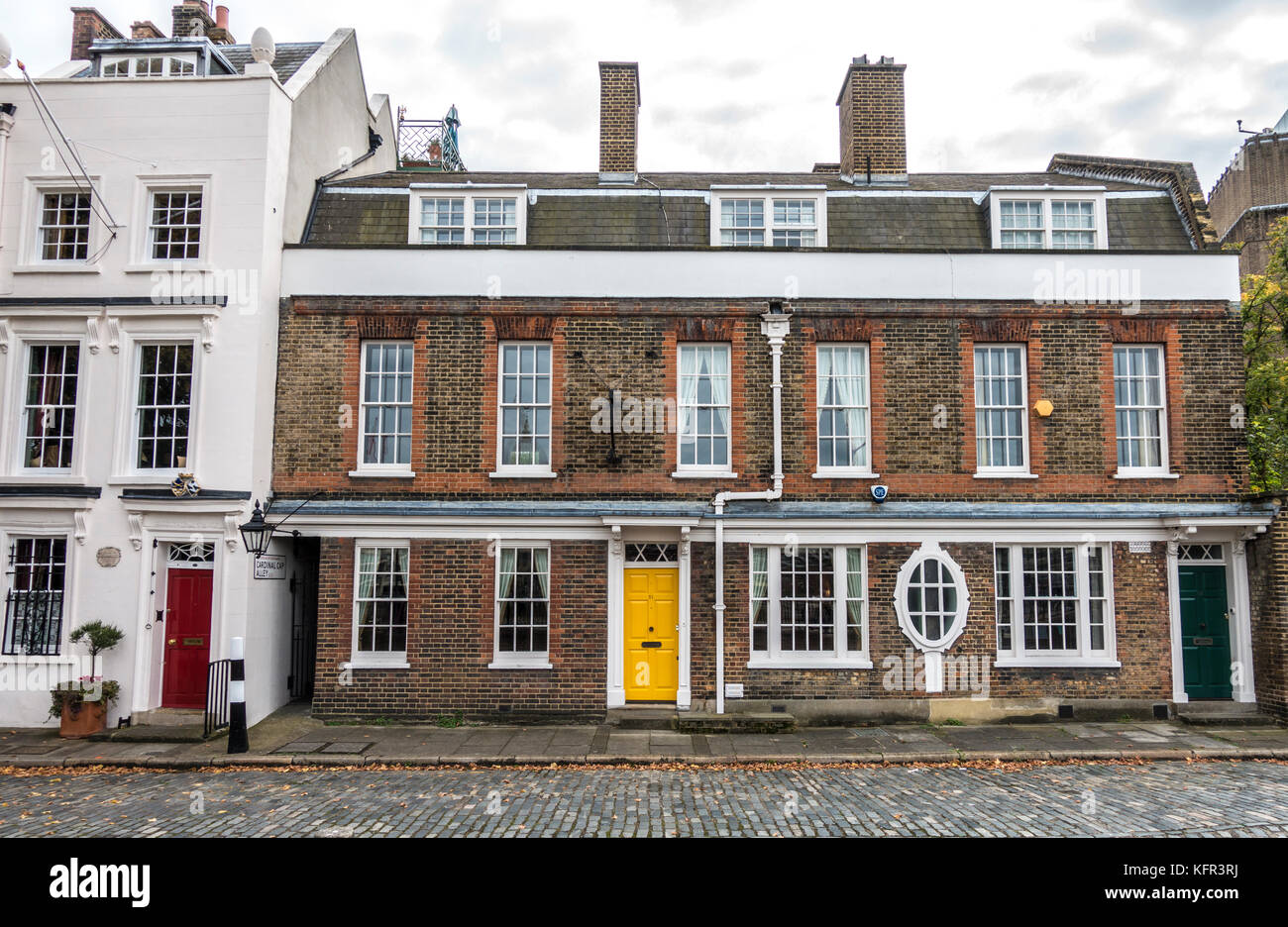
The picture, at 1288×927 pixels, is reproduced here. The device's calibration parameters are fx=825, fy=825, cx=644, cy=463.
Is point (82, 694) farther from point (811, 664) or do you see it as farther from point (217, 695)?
point (811, 664)

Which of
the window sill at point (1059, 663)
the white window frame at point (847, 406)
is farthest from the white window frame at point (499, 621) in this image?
the window sill at point (1059, 663)

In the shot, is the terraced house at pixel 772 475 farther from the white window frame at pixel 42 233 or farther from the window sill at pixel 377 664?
the white window frame at pixel 42 233

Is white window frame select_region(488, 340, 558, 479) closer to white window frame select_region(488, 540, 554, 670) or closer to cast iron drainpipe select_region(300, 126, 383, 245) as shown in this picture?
white window frame select_region(488, 540, 554, 670)

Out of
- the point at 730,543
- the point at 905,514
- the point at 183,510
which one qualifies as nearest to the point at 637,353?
the point at 730,543

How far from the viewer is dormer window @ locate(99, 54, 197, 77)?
15.2 m

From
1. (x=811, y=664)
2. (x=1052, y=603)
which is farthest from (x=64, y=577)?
(x=1052, y=603)

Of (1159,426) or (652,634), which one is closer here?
(652,634)

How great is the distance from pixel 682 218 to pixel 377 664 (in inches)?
378

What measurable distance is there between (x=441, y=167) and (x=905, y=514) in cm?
1706

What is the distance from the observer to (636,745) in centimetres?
1216

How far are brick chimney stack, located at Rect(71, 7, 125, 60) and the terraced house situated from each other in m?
7.77

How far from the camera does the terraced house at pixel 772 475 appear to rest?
44.7 feet

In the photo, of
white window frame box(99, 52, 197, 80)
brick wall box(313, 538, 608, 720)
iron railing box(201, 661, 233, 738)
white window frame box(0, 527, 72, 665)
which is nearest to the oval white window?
brick wall box(313, 538, 608, 720)
